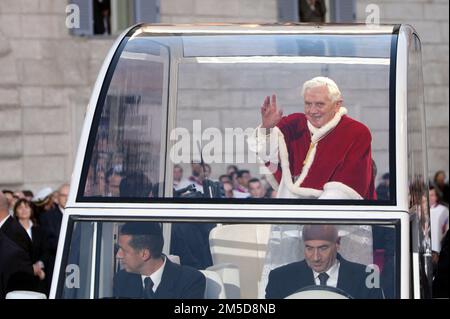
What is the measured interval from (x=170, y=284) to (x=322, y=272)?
0.68 m

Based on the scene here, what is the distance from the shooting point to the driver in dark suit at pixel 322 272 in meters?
6.84

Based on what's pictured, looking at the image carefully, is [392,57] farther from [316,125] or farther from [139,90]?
[139,90]

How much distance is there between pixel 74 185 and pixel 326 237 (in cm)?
117

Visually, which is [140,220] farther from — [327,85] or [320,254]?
[327,85]

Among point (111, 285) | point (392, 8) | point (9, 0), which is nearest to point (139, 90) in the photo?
point (111, 285)

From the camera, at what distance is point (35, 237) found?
15297mm

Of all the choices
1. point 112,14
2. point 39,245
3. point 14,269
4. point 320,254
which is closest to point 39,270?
point 39,245

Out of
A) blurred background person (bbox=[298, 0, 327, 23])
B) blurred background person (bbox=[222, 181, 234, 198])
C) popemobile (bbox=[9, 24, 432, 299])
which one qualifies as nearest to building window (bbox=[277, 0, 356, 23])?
blurred background person (bbox=[298, 0, 327, 23])

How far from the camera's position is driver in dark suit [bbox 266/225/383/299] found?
684 centimetres

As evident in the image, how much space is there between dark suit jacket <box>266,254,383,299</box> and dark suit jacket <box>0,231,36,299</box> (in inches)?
179

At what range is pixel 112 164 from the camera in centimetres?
724

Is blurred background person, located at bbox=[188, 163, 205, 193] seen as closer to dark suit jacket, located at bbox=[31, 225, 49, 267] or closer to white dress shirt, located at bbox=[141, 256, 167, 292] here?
white dress shirt, located at bbox=[141, 256, 167, 292]

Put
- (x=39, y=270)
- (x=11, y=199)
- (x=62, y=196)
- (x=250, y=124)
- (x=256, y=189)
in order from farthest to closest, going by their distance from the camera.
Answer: (x=11, y=199), (x=62, y=196), (x=39, y=270), (x=250, y=124), (x=256, y=189)

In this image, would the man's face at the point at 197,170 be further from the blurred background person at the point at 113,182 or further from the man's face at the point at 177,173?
the blurred background person at the point at 113,182
